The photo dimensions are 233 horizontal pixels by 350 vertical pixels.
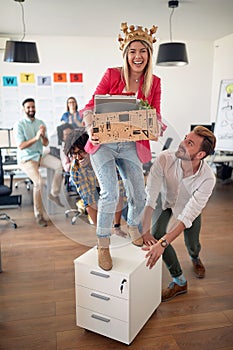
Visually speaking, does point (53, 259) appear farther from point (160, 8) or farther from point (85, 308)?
point (160, 8)

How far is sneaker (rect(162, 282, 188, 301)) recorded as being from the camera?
2.26 metres

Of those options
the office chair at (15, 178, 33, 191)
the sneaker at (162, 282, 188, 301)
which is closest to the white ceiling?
the office chair at (15, 178, 33, 191)

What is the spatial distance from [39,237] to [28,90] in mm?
3435

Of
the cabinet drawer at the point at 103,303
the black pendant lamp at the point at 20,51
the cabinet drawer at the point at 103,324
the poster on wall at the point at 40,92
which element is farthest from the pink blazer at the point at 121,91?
the poster on wall at the point at 40,92

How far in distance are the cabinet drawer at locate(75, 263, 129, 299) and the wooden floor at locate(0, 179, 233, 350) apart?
16cm

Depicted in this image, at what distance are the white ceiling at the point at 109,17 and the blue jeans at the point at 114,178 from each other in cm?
305

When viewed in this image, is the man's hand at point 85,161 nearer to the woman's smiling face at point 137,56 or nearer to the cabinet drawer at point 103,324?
the woman's smiling face at point 137,56

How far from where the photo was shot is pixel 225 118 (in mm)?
5633

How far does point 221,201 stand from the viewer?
4.64 metres

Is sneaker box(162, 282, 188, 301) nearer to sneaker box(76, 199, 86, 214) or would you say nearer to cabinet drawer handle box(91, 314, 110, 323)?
cabinet drawer handle box(91, 314, 110, 323)

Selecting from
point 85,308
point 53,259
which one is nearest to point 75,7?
point 53,259

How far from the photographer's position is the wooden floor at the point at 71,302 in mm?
1842

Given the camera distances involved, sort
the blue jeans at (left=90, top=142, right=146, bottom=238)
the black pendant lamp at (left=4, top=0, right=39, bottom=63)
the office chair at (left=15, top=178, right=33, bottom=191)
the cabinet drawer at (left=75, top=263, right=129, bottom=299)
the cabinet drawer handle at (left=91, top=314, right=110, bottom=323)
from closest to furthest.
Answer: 1. the blue jeans at (left=90, top=142, right=146, bottom=238)
2. the cabinet drawer at (left=75, top=263, right=129, bottom=299)
3. the cabinet drawer handle at (left=91, top=314, right=110, bottom=323)
4. the black pendant lamp at (left=4, top=0, right=39, bottom=63)
5. the office chair at (left=15, top=178, right=33, bottom=191)

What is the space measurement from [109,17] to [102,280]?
13.0 ft
